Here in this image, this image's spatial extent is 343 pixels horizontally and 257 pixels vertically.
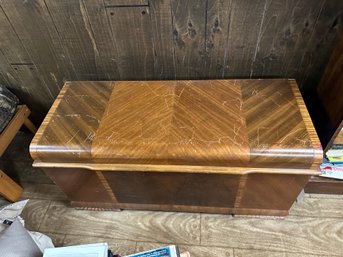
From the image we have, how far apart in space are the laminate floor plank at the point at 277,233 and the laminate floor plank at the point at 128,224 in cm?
8

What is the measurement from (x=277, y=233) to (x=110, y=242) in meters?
0.73

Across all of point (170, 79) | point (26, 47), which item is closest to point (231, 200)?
point (170, 79)

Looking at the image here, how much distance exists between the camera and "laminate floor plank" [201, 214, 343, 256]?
1.01 m

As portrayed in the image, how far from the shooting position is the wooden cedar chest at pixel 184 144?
81cm

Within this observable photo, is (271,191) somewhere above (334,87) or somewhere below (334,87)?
below

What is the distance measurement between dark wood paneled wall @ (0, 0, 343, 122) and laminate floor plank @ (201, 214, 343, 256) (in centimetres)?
61

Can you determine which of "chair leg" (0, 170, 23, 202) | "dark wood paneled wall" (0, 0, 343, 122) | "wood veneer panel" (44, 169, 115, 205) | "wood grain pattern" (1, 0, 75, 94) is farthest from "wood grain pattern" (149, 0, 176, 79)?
"chair leg" (0, 170, 23, 202)

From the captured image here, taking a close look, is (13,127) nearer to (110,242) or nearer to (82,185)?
(82,185)

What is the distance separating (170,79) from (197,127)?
362 mm

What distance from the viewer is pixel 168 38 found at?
0.98 metres

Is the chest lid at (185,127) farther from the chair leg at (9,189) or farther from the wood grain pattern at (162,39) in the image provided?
the chair leg at (9,189)

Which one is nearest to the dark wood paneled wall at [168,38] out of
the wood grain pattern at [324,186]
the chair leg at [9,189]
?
the wood grain pattern at [324,186]

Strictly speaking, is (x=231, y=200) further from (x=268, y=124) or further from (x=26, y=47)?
(x=26, y=47)

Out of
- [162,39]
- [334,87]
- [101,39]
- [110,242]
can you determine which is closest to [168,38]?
[162,39]
